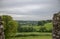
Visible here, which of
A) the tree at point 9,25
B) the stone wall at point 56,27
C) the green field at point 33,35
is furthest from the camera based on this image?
Result: the green field at point 33,35

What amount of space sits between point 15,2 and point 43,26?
0.80m

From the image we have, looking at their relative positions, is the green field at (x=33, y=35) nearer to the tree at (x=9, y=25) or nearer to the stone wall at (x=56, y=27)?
the tree at (x=9, y=25)

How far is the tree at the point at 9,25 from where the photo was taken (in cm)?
337

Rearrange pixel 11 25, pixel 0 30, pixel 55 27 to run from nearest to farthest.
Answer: pixel 0 30
pixel 55 27
pixel 11 25

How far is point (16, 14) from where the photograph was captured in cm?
344

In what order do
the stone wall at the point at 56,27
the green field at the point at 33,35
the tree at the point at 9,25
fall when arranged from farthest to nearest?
the green field at the point at 33,35
the tree at the point at 9,25
the stone wall at the point at 56,27

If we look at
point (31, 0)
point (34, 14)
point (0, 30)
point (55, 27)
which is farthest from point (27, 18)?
point (0, 30)

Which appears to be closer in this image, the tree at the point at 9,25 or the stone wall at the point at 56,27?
the stone wall at the point at 56,27

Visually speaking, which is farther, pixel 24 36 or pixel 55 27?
pixel 24 36

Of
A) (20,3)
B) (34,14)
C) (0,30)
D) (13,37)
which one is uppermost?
(20,3)

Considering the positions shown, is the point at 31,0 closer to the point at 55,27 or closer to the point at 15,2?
the point at 15,2

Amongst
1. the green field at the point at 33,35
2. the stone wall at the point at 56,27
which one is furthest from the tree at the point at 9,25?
the stone wall at the point at 56,27

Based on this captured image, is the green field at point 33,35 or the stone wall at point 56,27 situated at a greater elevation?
the stone wall at point 56,27

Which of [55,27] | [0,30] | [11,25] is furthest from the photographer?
[11,25]
